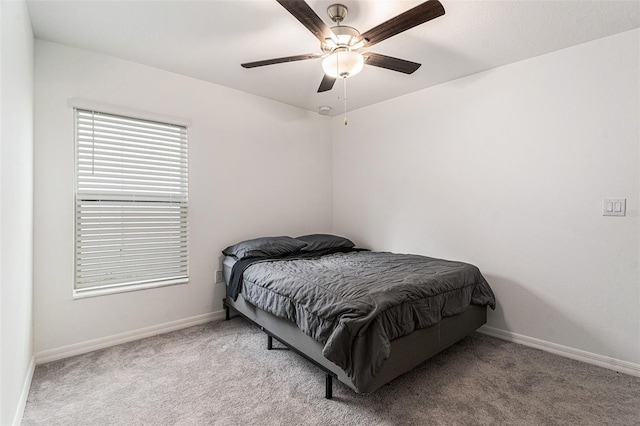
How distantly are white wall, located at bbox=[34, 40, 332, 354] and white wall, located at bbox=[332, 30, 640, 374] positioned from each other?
4.05 feet

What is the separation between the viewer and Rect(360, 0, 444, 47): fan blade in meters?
1.54

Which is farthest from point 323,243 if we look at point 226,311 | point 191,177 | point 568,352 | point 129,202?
point 568,352

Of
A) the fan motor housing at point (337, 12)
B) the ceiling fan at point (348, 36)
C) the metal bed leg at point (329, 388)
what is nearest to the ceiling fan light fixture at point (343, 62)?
the ceiling fan at point (348, 36)

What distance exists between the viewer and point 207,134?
10.3ft

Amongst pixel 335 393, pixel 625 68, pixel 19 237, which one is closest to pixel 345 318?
pixel 335 393

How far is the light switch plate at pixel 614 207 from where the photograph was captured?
86.4 inches

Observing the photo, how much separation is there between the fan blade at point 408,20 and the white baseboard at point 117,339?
2.86m

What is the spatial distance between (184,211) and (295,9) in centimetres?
213

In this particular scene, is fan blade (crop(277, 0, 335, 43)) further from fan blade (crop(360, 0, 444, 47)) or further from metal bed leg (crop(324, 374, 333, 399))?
metal bed leg (crop(324, 374, 333, 399))

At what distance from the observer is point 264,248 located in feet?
9.79

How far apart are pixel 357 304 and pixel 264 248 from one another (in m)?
1.49

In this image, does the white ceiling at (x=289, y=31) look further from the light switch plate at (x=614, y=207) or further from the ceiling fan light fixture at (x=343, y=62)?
the light switch plate at (x=614, y=207)

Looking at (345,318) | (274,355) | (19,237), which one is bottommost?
(274,355)

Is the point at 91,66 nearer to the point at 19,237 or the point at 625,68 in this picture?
the point at 19,237
